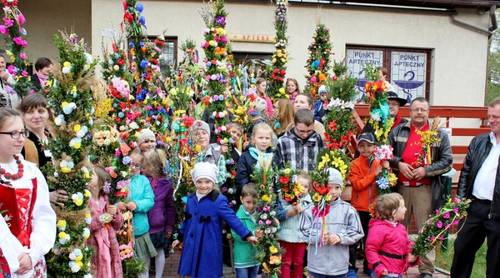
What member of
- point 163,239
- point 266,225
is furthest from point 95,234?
point 266,225

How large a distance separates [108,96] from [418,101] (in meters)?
3.51

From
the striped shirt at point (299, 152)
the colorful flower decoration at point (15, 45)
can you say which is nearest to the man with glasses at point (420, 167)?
the striped shirt at point (299, 152)

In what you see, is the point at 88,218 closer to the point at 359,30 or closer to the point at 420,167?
the point at 420,167

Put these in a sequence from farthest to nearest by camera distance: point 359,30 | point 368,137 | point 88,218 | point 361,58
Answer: point 361,58
point 359,30
point 368,137
point 88,218

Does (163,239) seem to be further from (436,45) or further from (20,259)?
(436,45)

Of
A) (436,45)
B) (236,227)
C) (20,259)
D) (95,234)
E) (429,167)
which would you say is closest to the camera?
(20,259)

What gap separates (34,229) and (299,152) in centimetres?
279

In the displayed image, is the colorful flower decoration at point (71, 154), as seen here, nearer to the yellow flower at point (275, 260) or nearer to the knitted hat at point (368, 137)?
the yellow flower at point (275, 260)

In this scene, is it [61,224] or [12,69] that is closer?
[61,224]

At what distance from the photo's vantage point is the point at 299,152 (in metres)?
5.13

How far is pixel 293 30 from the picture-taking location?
1183 centimetres

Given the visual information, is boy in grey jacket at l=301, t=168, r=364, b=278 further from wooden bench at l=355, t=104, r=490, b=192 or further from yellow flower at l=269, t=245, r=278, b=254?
wooden bench at l=355, t=104, r=490, b=192

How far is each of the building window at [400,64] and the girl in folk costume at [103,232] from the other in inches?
357

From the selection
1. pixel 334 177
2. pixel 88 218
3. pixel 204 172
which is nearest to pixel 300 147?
pixel 334 177
